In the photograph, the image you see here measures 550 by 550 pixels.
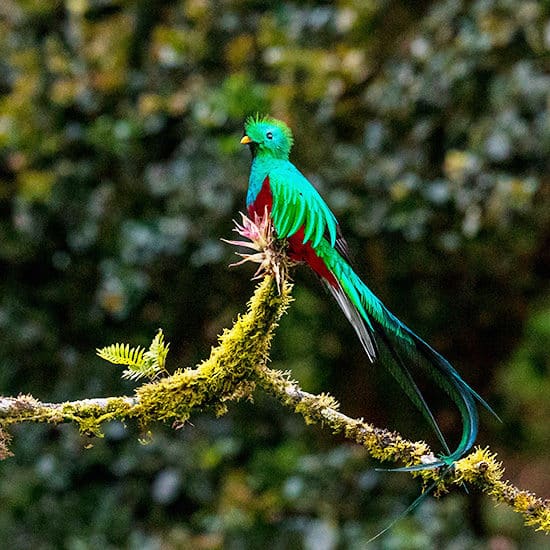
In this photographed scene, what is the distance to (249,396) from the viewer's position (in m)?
1.45

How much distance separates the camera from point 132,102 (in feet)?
10.9

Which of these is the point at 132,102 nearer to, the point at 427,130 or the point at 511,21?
the point at 427,130

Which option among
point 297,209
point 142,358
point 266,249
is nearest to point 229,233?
point 297,209

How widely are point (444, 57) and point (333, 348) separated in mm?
1108

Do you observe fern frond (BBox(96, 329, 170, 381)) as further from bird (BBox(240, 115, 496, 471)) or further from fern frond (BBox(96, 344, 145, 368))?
bird (BBox(240, 115, 496, 471))

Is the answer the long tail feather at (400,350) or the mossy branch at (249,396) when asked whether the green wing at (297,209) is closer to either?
the long tail feather at (400,350)

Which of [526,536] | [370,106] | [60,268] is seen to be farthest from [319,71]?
[526,536]

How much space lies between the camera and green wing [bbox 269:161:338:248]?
5.75 feet

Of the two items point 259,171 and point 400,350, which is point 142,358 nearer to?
point 400,350

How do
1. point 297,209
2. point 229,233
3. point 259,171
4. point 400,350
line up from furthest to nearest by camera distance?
point 229,233 → point 259,171 → point 297,209 → point 400,350

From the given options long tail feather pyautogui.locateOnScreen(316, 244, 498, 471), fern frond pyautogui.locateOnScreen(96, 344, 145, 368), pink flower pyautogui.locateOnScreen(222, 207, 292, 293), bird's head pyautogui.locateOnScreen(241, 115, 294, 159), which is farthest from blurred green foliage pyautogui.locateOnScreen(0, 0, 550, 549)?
fern frond pyautogui.locateOnScreen(96, 344, 145, 368)

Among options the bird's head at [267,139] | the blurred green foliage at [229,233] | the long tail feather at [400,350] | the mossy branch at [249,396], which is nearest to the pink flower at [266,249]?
the mossy branch at [249,396]

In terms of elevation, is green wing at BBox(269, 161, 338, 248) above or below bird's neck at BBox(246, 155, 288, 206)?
Answer: below

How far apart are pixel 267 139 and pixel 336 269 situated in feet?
1.13
